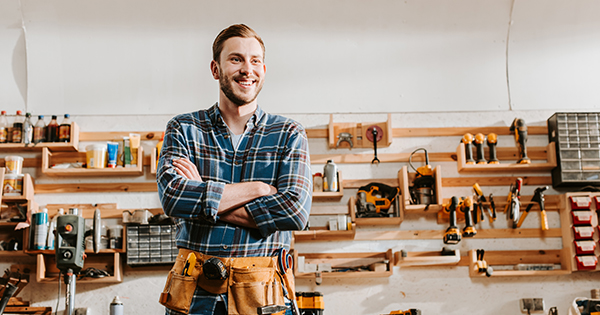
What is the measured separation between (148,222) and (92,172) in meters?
0.70

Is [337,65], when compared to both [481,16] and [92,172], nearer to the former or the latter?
[481,16]

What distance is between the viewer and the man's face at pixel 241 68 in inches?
80.7

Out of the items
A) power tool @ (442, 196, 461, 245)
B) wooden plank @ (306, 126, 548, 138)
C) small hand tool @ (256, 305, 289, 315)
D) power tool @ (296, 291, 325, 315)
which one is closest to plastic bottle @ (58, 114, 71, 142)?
wooden plank @ (306, 126, 548, 138)

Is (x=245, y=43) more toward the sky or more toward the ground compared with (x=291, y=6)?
more toward the ground

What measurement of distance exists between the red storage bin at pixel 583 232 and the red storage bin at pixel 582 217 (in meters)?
0.04

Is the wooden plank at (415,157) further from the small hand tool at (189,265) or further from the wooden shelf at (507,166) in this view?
the small hand tool at (189,265)

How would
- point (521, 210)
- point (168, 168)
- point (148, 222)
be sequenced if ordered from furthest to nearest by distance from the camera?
point (521, 210) → point (148, 222) → point (168, 168)

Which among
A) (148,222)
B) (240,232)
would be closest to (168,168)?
(240,232)

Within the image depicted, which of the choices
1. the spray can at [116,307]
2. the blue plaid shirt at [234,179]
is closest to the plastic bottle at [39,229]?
the spray can at [116,307]

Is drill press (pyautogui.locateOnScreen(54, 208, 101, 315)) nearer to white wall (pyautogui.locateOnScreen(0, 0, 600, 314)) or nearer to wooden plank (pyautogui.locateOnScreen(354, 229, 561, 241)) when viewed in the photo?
white wall (pyautogui.locateOnScreen(0, 0, 600, 314))

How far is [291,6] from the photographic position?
17.2 ft

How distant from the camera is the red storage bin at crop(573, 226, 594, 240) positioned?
4984 mm

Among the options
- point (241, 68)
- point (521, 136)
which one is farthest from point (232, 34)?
point (521, 136)

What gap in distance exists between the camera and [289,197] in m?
2.02
